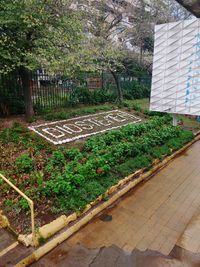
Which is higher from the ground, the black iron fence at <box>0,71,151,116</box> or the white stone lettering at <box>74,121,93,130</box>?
the black iron fence at <box>0,71,151,116</box>

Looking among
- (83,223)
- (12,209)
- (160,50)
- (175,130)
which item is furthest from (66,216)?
(160,50)

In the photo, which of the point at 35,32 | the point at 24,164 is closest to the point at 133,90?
the point at 35,32

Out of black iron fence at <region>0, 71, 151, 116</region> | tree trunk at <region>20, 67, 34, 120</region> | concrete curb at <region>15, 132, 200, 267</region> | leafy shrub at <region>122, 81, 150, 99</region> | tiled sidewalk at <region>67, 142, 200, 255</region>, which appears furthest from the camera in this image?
leafy shrub at <region>122, 81, 150, 99</region>

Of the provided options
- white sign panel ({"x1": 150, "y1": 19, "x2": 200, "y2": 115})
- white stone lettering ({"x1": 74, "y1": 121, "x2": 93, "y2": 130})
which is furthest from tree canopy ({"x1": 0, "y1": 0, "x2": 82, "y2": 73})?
white sign panel ({"x1": 150, "y1": 19, "x2": 200, "y2": 115})

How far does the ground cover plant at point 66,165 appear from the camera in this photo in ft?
11.5

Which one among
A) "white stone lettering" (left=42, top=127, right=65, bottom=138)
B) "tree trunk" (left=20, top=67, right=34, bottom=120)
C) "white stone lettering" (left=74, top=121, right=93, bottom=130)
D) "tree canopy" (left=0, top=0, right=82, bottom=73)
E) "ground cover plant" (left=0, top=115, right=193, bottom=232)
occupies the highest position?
"tree canopy" (left=0, top=0, right=82, bottom=73)

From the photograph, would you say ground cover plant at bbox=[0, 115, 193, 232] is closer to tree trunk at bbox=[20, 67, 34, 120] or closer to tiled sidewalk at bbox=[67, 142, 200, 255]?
tiled sidewalk at bbox=[67, 142, 200, 255]

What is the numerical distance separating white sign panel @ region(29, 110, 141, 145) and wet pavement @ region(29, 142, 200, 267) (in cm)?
289

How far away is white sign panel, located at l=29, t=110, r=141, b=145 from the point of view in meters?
6.47

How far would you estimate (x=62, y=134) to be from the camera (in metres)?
6.61

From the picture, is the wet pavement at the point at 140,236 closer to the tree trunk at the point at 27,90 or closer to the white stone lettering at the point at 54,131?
the white stone lettering at the point at 54,131

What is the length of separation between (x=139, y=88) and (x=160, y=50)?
7274 mm

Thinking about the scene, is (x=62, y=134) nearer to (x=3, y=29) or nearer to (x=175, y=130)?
(x=3, y=29)


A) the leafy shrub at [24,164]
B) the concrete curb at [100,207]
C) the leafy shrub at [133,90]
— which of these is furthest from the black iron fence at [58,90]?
the concrete curb at [100,207]
